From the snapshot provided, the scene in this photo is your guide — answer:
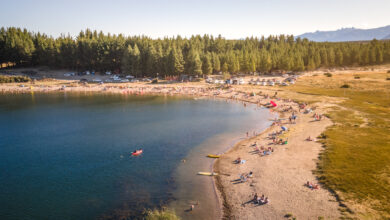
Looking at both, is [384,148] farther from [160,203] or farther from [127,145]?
[127,145]

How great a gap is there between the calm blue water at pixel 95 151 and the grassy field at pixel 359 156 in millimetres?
19904

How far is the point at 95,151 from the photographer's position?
1724 inches

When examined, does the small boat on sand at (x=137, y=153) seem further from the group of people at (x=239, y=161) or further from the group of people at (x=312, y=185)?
the group of people at (x=312, y=185)

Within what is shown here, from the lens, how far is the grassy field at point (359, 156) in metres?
27.2

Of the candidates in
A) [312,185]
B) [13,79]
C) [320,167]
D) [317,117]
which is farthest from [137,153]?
[13,79]

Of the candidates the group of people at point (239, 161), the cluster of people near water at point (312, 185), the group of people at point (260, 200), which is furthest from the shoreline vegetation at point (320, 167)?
the group of people at point (239, 161)

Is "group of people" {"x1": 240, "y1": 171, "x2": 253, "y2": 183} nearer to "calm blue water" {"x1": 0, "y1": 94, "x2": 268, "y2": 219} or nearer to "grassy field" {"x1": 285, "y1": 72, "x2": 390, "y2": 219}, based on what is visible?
"grassy field" {"x1": 285, "y1": 72, "x2": 390, "y2": 219}

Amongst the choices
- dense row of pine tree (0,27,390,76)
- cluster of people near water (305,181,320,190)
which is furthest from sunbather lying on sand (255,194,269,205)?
dense row of pine tree (0,27,390,76)

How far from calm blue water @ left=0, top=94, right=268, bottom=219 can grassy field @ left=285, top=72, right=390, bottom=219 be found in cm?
1990

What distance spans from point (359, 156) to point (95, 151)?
139ft

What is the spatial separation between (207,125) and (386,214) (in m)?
39.3

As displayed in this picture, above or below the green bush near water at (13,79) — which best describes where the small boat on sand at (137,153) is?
below

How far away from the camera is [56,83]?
121 m

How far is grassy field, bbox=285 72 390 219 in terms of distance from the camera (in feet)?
89.1
